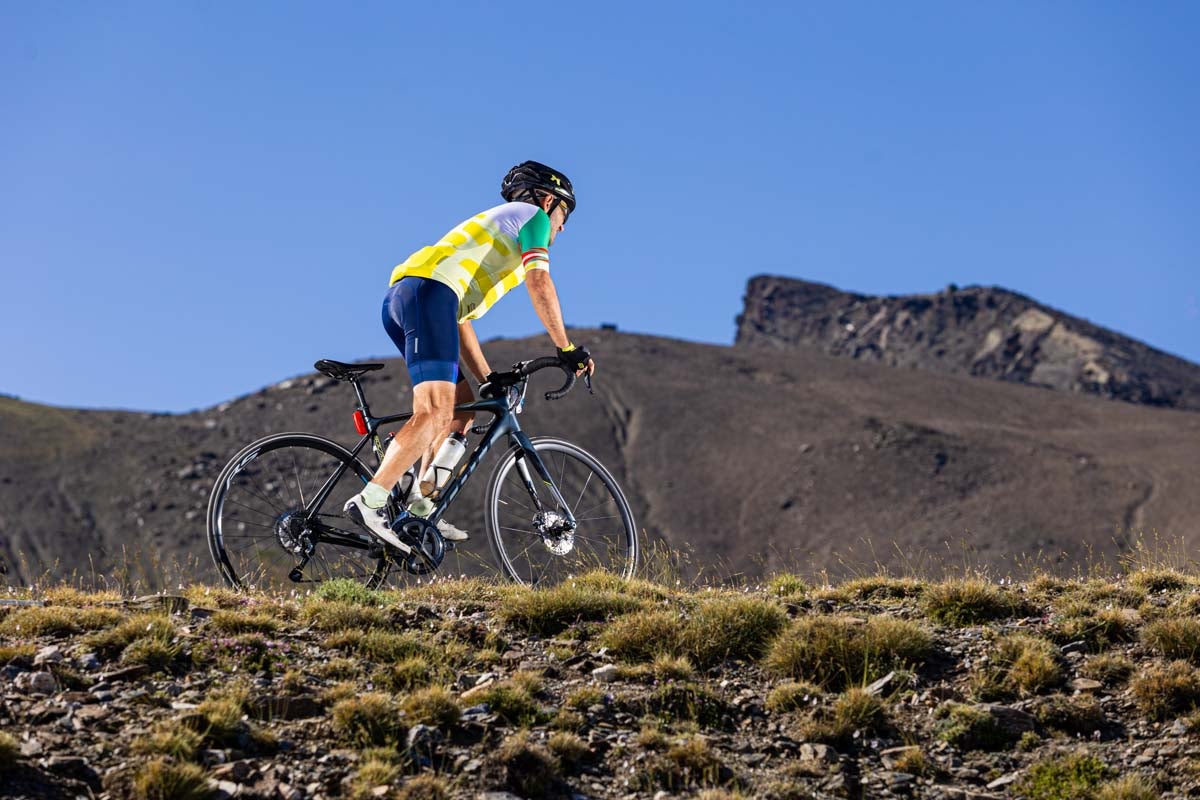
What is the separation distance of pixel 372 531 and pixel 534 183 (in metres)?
2.60

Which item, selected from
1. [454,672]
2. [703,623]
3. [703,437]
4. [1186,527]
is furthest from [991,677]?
[703,437]

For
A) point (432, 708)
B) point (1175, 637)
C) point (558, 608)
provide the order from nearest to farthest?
point (432, 708)
point (1175, 637)
point (558, 608)

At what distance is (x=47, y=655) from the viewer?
21.9 ft

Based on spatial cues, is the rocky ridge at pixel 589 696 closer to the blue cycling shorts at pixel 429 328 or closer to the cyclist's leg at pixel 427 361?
the cyclist's leg at pixel 427 361

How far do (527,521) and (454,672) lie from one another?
2357 millimetres

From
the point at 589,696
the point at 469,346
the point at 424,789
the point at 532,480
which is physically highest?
the point at 469,346

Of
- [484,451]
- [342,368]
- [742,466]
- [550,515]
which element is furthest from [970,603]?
[742,466]

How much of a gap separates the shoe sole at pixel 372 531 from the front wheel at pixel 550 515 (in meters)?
0.74

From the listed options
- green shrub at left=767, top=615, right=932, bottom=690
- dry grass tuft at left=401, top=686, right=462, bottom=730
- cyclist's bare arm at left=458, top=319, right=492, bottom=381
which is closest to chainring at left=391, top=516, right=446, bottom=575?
cyclist's bare arm at left=458, top=319, right=492, bottom=381

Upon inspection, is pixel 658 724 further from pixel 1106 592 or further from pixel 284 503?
pixel 1106 592

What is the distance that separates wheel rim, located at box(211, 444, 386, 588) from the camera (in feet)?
27.1

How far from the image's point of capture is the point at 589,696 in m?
6.69

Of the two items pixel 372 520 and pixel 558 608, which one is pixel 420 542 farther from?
pixel 558 608

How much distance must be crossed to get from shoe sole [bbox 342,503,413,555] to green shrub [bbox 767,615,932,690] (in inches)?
94.4
